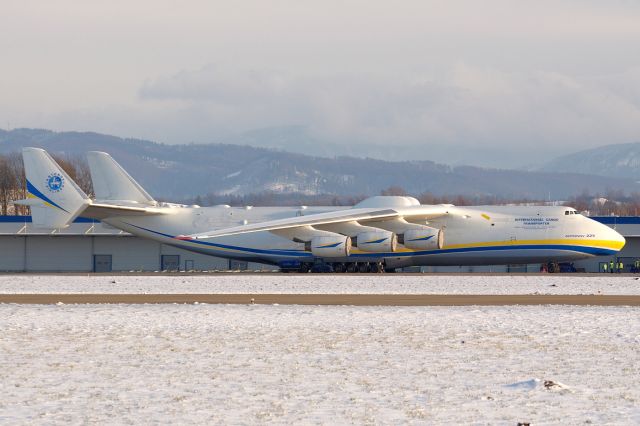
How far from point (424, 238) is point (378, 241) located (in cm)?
218

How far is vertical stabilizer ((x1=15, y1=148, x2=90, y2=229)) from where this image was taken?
49688 millimetres

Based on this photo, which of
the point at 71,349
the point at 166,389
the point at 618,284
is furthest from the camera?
the point at 618,284

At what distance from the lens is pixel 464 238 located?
49.1 metres

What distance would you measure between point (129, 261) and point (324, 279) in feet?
73.1

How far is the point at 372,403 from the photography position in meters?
13.1

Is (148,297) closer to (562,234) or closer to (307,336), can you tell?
(307,336)

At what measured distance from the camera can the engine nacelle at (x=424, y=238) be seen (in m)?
48.5

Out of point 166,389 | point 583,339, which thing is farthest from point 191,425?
point 583,339

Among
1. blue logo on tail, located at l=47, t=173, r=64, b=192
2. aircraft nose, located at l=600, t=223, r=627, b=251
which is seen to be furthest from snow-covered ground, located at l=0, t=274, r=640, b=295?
blue logo on tail, located at l=47, t=173, r=64, b=192

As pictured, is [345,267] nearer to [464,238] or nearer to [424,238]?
[424,238]

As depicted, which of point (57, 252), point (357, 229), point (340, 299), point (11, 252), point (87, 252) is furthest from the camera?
point (11, 252)

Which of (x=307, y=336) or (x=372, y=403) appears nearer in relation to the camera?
(x=372, y=403)

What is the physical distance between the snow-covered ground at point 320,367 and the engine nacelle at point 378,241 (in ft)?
76.2

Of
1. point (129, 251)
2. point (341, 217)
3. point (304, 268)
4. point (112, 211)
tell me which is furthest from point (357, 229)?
point (129, 251)
